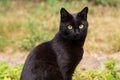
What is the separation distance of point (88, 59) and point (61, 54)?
153cm

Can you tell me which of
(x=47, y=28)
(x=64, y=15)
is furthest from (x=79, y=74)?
(x=47, y=28)

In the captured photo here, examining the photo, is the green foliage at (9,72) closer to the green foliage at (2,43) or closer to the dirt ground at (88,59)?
the dirt ground at (88,59)

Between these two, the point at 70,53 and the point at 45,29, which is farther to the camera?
the point at 45,29

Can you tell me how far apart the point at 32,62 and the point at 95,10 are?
4.98 meters


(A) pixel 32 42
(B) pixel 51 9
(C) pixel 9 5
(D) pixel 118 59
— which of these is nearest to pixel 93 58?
(D) pixel 118 59

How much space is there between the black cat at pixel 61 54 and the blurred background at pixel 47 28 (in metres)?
1.07

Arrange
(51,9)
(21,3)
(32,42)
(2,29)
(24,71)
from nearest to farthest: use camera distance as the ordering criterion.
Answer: (24,71) → (32,42) → (2,29) → (51,9) → (21,3)

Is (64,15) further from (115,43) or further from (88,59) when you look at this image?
(115,43)

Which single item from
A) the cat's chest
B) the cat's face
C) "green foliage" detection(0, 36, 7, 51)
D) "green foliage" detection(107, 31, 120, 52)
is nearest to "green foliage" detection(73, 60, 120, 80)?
the cat's chest

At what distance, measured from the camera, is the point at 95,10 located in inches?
378

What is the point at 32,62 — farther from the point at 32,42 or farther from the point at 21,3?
the point at 21,3

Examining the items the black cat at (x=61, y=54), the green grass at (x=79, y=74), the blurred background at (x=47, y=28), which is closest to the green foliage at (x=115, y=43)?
the blurred background at (x=47, y=28)

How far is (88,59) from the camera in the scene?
6.42 m

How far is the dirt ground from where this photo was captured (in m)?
6.14
